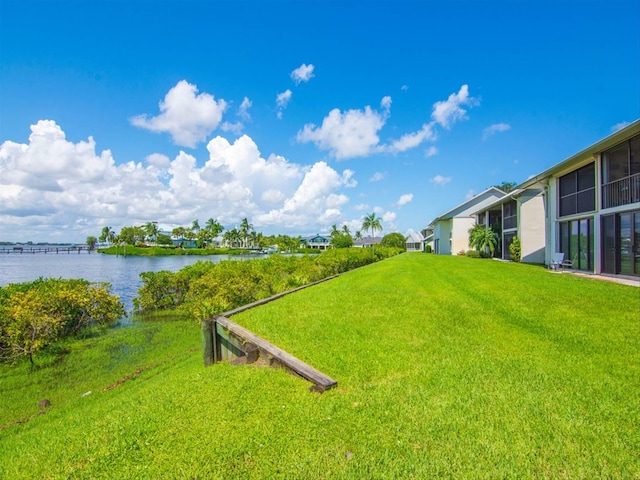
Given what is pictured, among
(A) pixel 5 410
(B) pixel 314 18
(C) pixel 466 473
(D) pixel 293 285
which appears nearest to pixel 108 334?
(A) pixel 5 410

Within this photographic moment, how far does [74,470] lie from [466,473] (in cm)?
322

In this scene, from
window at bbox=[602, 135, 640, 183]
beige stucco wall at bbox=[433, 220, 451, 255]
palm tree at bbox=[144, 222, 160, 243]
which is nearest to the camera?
window at bbox=[602, 135, 640, 183]

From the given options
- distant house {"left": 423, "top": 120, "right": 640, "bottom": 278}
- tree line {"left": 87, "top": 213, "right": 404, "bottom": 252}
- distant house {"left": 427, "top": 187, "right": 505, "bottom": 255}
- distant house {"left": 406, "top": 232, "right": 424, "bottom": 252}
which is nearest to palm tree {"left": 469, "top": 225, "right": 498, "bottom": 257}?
distant house {"left": 423, "top": 120, "right": 640, "bottom": 278}

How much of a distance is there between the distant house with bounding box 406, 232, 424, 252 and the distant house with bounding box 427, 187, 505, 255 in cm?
1933

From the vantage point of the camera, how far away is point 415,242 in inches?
2425

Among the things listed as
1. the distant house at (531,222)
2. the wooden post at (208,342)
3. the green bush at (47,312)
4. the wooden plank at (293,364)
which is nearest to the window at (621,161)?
the distant house at (531,222)

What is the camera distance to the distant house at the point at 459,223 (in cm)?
3294

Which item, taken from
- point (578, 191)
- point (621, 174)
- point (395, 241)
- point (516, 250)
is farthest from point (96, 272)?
point (395, 241)

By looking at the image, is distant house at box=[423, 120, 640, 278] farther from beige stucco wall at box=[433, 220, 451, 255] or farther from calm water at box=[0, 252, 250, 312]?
calm water at box=[0, 252, 250, 312]

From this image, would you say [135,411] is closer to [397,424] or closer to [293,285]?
[397,424]

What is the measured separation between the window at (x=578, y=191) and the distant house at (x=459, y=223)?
15.7 m

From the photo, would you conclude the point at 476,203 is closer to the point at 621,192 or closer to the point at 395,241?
the point at 621,192

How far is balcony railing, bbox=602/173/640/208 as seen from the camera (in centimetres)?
1117

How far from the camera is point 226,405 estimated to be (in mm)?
3574
